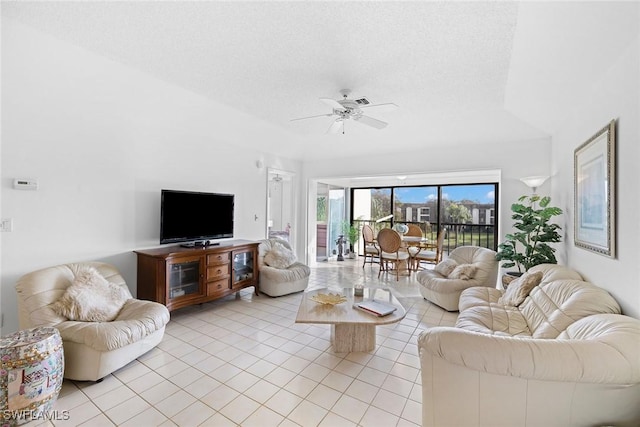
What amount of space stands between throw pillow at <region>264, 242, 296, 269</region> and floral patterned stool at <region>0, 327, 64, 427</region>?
2849 mm

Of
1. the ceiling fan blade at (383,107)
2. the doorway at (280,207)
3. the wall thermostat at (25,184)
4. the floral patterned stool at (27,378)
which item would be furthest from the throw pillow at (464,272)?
the wall thermostat at (25,184)

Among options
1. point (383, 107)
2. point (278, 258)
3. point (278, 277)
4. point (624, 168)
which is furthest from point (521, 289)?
point (278, 258)

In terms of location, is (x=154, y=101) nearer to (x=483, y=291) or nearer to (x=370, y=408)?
(x=370, y=408)

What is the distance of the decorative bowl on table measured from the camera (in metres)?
2.82

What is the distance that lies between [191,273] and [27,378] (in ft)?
5.98

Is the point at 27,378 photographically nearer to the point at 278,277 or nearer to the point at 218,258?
the point at 218,258

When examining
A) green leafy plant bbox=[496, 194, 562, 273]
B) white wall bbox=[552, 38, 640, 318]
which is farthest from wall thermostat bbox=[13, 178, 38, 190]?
green leafy plant bbox=[496, 194, 562, 273]

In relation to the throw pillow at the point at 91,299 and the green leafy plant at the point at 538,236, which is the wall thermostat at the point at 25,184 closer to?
the throw pillow at the point at 91,299

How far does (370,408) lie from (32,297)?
2.73 m

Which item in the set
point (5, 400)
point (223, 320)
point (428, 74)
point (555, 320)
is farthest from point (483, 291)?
point (5, 400)

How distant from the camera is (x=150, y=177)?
3.63 meters

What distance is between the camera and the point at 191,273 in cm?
355

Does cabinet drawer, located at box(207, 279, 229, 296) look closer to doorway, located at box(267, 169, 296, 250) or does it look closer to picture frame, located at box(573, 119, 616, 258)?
doorway, located at box(267, 169, 296, 250)

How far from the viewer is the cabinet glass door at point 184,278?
3.33 m
